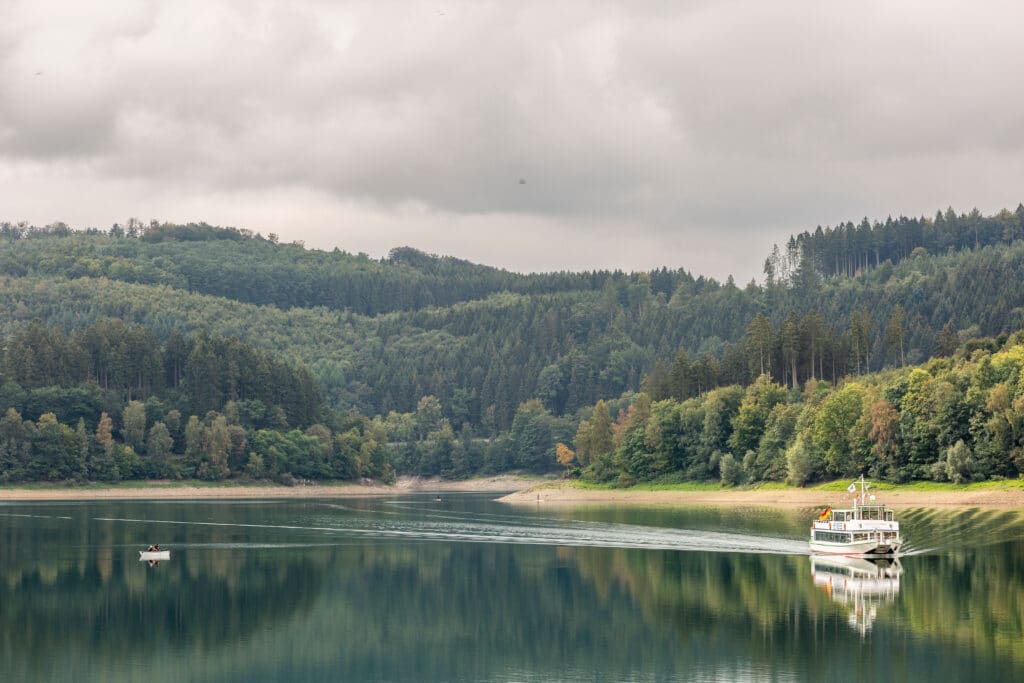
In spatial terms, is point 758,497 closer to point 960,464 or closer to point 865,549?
point 960,464

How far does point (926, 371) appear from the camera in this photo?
147 metres

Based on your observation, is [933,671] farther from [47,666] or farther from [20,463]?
[20,463]

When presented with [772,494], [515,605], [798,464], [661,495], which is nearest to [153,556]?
[515,605]

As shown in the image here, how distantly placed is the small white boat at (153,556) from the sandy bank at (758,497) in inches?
2661

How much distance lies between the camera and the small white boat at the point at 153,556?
90188 millimetres

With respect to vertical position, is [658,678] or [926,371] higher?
[926,371]

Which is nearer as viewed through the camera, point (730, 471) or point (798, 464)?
point (798, 464)

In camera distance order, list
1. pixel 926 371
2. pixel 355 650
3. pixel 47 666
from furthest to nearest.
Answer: pixel 926 371
pixel 355 650
pixel 47 666

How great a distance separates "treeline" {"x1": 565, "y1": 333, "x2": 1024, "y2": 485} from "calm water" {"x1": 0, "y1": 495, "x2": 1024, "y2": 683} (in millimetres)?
15792

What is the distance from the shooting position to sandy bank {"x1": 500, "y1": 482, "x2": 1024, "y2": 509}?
119 metres

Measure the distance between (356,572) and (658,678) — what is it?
3925 cm

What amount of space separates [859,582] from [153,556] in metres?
47.0

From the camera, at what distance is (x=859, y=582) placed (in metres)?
76.4

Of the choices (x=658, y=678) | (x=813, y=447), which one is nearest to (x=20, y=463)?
(x=813, y=447)
